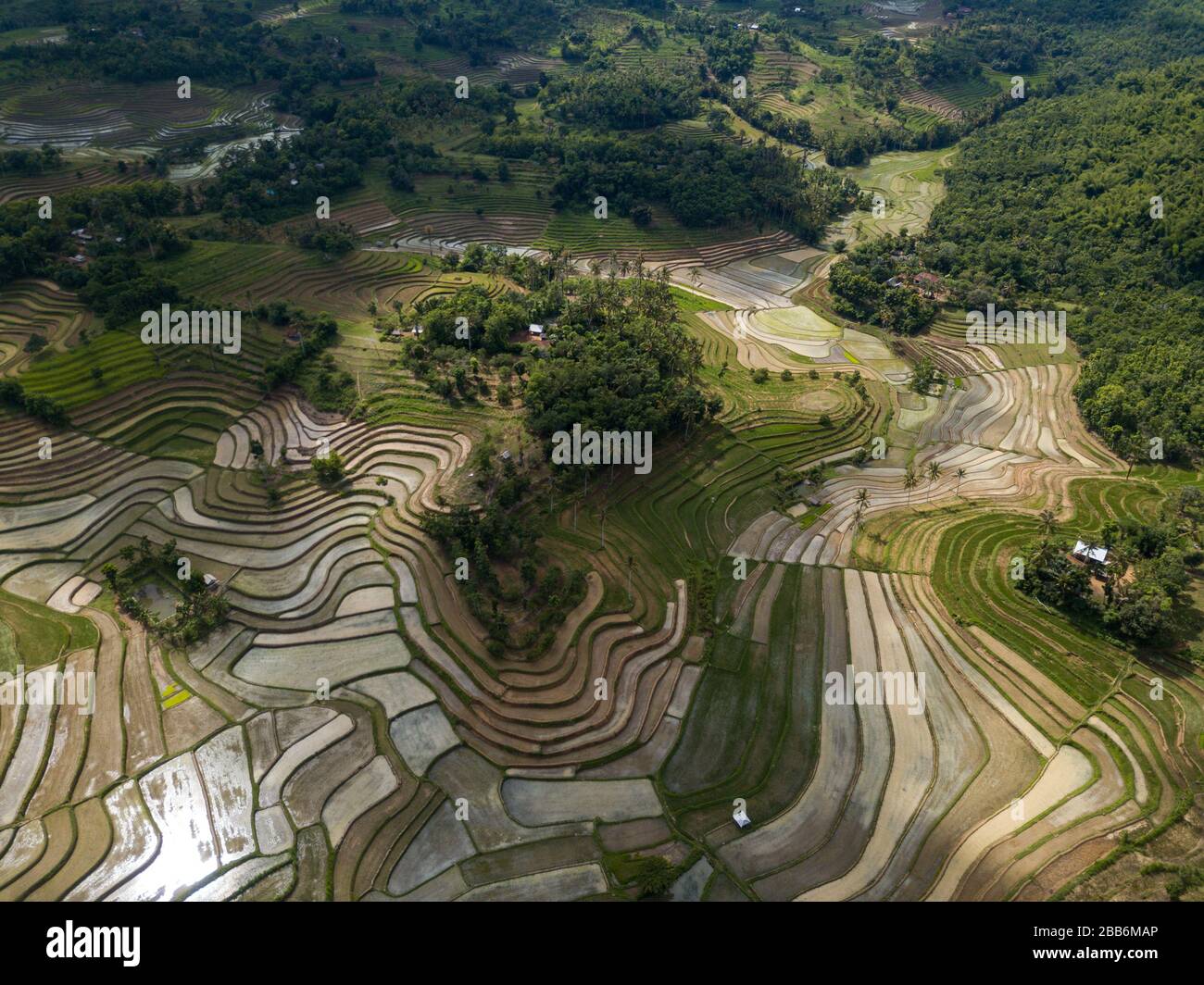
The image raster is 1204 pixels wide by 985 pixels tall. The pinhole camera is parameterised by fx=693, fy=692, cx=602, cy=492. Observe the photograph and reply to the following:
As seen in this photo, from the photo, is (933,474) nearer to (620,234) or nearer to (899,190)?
(620,234)

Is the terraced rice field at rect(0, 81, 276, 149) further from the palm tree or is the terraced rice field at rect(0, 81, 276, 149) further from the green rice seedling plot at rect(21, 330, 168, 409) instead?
the palm tree

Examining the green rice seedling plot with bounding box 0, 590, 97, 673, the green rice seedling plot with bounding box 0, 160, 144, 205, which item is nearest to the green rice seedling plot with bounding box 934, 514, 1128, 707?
the green rice seedling plot with bounding box 0, 590, 97, 673

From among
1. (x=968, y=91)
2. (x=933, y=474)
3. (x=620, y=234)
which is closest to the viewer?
(x=933, y=474)

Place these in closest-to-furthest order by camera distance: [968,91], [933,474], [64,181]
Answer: [933,474]
[64,181]
[968,91]

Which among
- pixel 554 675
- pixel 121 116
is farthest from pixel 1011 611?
pixel 121 116

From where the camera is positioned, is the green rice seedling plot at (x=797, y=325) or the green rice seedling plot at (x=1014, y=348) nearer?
the green rice seedling plot at (x=1014, y=348)

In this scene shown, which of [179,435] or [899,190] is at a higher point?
[899,190]

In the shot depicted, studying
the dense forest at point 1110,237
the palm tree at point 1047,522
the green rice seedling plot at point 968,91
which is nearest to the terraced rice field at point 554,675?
the palm tree at point 1047,522

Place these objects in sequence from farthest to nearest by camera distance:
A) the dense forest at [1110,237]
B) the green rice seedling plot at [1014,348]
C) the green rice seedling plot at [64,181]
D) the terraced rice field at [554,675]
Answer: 1. the green rice seedling plot at [64,181]
2. the green rice seedling plot at [1014,348]
3. the dense forest at [1110,237]
4. the terraced rice field at [554,675]

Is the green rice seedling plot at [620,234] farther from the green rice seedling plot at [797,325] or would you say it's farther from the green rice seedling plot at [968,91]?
the green rice seedling plot at [968,91]

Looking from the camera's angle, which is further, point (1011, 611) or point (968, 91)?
point (968, 91)

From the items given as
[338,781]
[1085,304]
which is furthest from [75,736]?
[1085,304]
